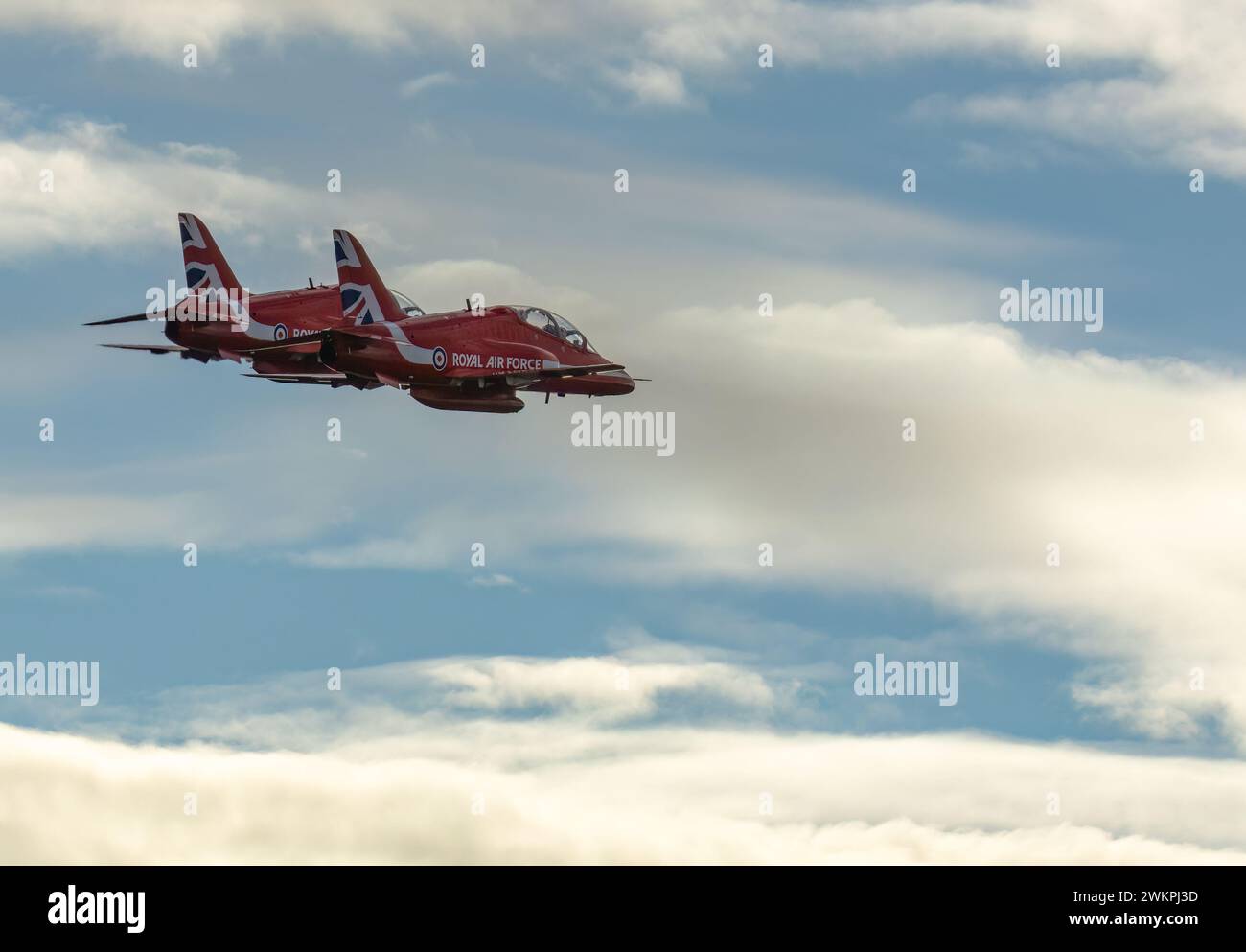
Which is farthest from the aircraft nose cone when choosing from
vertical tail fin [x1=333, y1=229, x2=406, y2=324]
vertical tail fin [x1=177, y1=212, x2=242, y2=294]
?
vertical tail fin [x1=177, y1=212, x2=242, y2=294]

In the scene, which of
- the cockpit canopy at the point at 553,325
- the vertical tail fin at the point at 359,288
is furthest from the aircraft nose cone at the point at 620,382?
the vertical tail fin at the point at 359,288

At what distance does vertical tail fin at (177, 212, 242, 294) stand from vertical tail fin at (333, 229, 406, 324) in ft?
41.4

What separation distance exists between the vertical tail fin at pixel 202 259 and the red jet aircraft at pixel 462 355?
45.4 ft

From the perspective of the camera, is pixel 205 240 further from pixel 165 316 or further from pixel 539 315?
pixel 539 315

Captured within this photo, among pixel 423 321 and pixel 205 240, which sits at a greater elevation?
pixel 205 240

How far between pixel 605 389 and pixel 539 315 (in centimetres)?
625

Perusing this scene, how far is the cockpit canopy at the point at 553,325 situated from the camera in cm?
10588

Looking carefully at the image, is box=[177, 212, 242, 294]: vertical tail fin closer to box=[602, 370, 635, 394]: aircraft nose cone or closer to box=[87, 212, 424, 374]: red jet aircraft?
box=[87, 212, 424, 374]: red jet aircraft

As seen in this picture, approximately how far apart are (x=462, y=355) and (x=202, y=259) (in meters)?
24.7

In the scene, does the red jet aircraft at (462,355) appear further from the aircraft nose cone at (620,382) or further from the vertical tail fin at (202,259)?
the vertical tail fin at (202,259)

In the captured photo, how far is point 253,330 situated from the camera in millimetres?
114125

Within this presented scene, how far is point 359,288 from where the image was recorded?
10812cm
